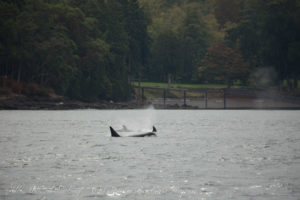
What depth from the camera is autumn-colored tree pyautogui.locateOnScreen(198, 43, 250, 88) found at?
191m

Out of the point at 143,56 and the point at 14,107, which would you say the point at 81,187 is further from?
the point at 143,56

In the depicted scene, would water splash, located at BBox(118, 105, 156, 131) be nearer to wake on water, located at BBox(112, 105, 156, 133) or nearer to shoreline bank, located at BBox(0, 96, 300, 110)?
wake on water, located at BBox(112, 105, 156, 133)

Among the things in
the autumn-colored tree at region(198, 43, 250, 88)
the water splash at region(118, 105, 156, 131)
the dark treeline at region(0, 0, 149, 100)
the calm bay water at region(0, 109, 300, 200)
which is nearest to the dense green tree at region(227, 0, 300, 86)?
the autumn-colored tree at region(198, 43, 250, 88)

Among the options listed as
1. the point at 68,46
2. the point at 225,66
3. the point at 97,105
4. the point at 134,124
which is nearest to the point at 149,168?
the point at 134,124

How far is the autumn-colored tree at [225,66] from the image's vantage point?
191375 millimetres

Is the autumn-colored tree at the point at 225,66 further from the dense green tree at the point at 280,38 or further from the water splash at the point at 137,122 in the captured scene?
the water splash at the point at 137,122

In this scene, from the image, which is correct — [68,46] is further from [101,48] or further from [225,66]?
[225,66]

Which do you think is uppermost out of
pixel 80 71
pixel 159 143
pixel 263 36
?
pixel 263 36

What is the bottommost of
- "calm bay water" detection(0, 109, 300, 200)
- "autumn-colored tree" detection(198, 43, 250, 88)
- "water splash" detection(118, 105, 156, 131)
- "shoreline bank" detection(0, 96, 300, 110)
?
"water splash" detection(118, 105, 156, 131)

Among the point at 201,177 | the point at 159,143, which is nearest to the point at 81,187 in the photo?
the point at 201,177

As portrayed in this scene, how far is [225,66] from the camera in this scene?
193m

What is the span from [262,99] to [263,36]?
21.7m

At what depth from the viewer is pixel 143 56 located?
19850 centimetres

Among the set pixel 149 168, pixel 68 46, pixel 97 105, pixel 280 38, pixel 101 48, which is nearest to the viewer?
pixel 149 168
